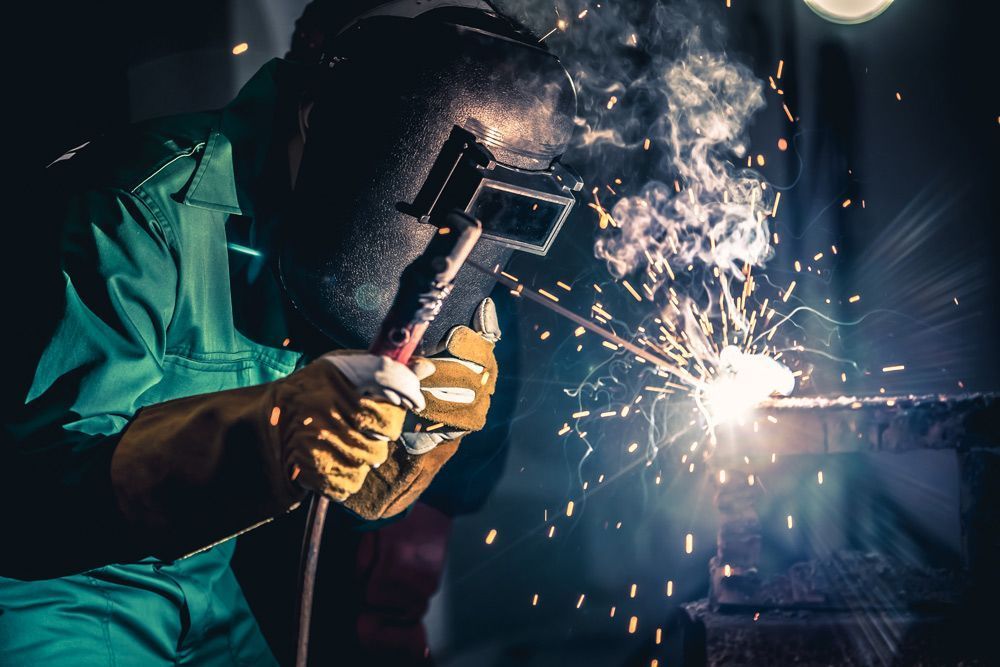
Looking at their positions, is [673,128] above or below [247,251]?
above

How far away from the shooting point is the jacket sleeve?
1.27 metres

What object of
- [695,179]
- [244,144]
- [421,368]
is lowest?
[421,368]

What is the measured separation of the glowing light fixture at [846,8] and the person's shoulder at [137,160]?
2299 millimetres

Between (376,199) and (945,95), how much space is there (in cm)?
244

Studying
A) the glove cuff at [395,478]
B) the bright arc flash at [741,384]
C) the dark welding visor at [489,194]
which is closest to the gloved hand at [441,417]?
the glove cuff at [395,478]

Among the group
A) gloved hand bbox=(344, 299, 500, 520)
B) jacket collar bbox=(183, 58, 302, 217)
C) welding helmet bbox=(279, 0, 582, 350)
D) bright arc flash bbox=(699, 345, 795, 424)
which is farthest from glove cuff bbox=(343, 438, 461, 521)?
bright arc flash bbox=(699, 345, 795, 424)

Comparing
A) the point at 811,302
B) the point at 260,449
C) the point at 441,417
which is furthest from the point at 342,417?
the point at 811,302

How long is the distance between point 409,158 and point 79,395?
78 cm

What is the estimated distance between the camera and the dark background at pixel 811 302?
2770 millimetres

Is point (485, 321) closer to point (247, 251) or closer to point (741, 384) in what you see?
point (247, 251)

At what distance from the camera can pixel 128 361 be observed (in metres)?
1.40

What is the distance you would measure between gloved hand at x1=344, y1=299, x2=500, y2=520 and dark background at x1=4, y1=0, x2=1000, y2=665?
2.86ft

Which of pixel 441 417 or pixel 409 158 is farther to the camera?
pixel 441 417

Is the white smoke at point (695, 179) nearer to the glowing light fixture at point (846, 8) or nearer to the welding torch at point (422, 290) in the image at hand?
the glowing light fixture at point (846, 8)
